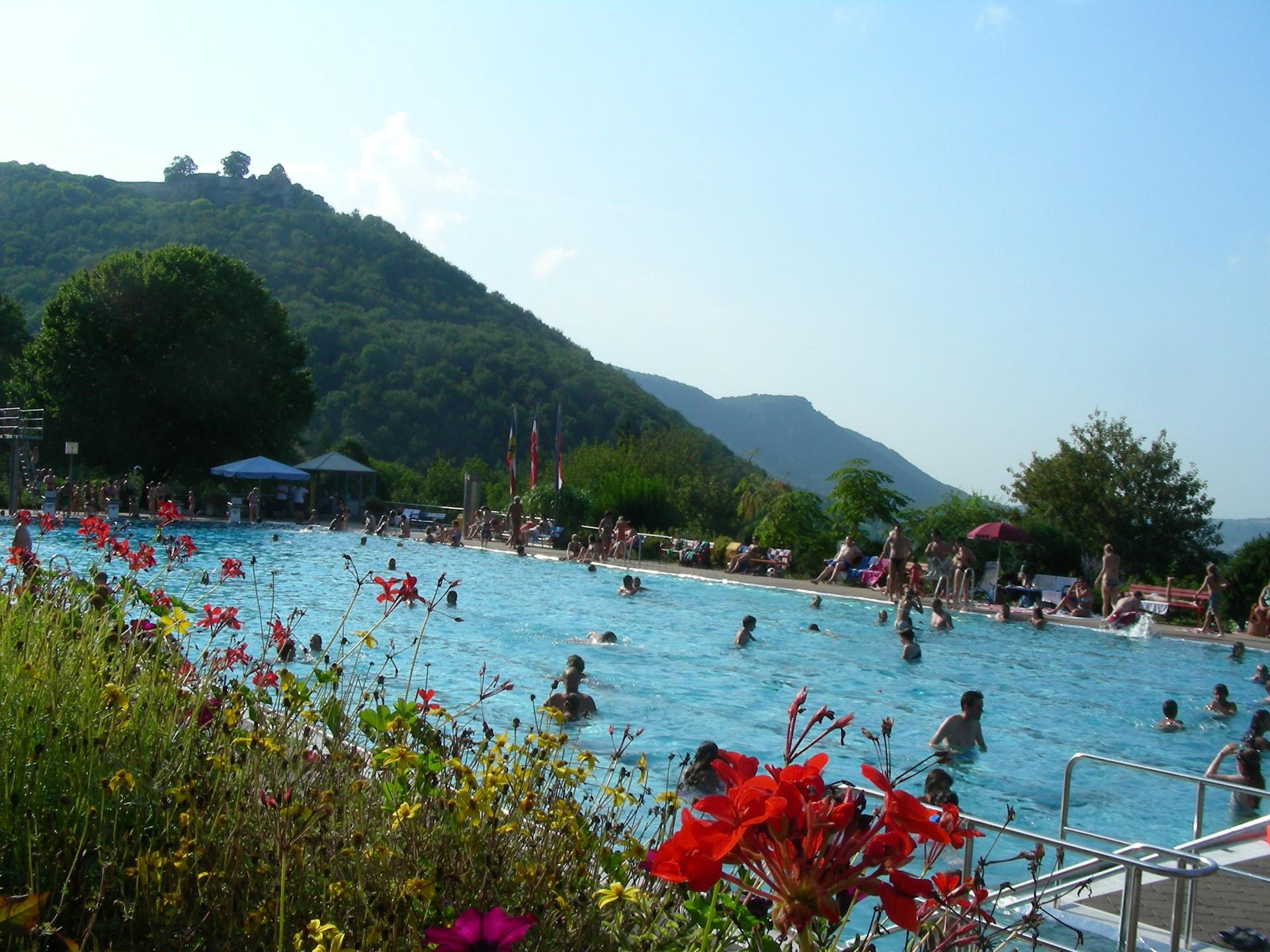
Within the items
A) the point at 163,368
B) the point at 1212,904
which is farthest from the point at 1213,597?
the point at 163,368

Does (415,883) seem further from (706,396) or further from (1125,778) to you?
(706,396)

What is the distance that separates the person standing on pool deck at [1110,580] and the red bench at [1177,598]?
3.4 inches

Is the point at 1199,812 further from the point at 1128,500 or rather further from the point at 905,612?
the point at 1128,500

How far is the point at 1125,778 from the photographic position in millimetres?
9727

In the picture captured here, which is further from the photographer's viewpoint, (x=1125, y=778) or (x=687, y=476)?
(x=687, y=476)

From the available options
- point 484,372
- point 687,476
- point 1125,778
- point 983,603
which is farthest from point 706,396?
point 1125,778

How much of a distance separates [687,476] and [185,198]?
75.2 m

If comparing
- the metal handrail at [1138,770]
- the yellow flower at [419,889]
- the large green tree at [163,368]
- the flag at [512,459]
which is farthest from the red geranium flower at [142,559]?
the large green tree at [163,368]

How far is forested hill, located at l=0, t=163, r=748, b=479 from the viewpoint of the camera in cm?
6869

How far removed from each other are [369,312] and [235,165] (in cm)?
4040

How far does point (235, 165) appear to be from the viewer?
111 m

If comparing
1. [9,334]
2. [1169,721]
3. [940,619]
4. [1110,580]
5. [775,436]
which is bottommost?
[1169,721]

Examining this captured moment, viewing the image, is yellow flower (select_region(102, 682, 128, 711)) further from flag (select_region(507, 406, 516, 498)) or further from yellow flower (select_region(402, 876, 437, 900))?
flag (select_region(507, 406, 516, 498))

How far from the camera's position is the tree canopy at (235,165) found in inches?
4326
